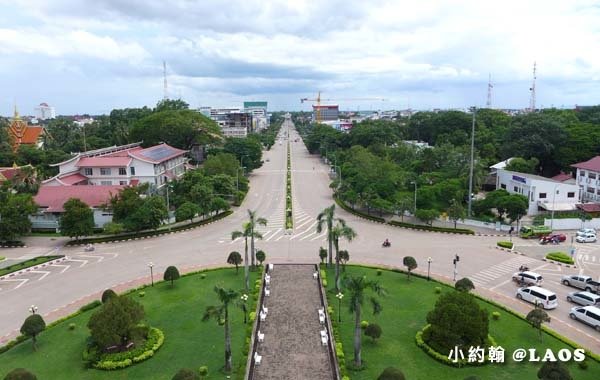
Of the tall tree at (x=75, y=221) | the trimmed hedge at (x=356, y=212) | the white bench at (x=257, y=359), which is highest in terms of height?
the tall tree at (x=75, y=221)

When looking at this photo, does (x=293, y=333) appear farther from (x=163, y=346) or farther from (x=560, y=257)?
(x=560, y=257)

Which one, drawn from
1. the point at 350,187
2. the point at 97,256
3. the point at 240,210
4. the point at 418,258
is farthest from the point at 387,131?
the point at 97,256

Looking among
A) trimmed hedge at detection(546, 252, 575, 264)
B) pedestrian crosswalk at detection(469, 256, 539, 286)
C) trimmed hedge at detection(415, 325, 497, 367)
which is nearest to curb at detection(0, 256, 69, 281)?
trimmed hedge at detection(415, 325, 497, 367)

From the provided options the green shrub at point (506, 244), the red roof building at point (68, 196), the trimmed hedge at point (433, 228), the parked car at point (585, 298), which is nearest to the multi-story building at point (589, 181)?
the trimmed hedge at point (433, 228)

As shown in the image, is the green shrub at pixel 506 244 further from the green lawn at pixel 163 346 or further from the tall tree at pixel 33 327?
the tall tree at pixel 33 327

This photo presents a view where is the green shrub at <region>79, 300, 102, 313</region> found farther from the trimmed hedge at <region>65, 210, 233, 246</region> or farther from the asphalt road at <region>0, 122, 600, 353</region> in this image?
the trimmed hedge at <region>65, 210, 233, 246</region>
